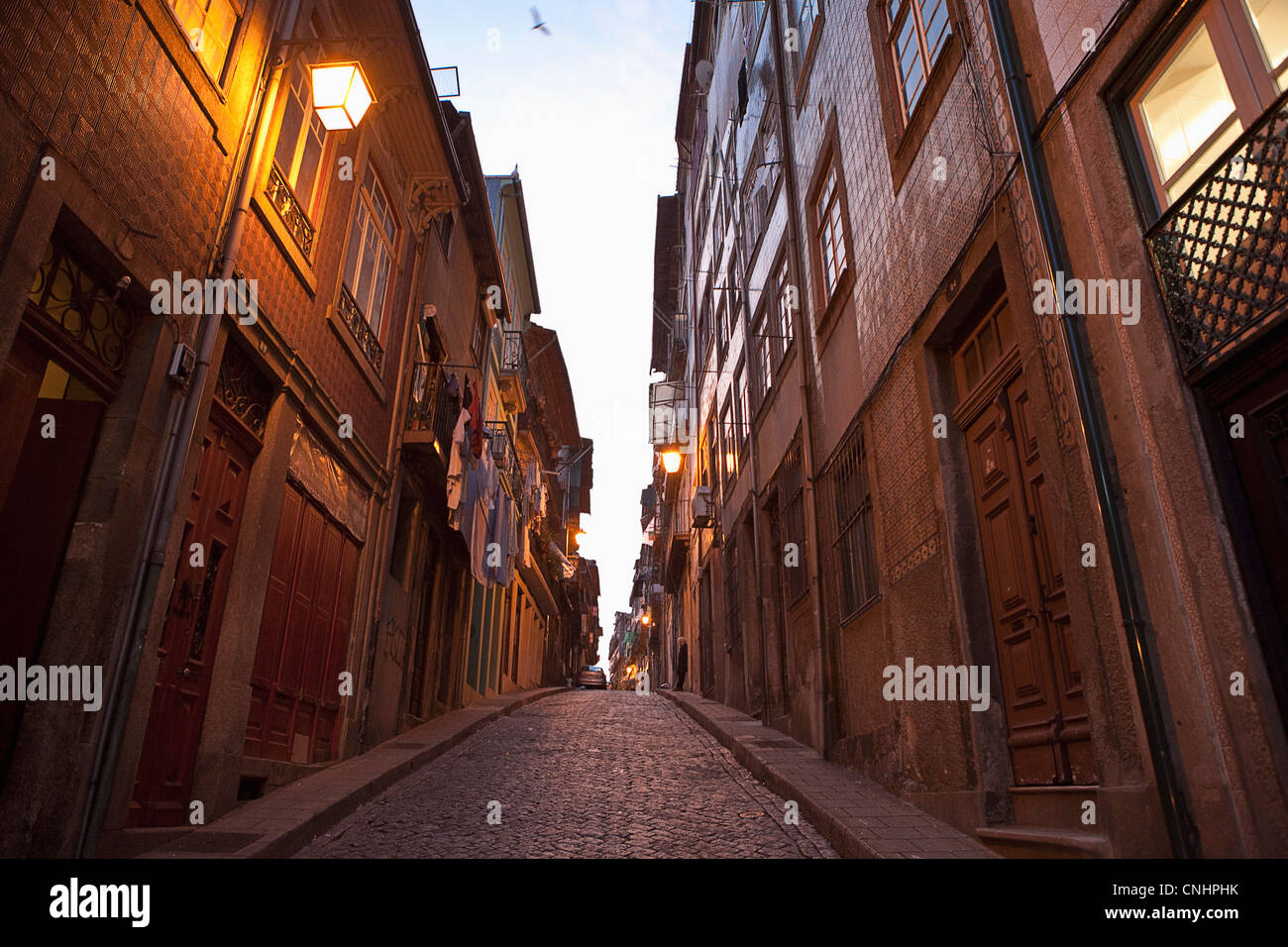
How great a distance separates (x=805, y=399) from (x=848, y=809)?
5.66 metres

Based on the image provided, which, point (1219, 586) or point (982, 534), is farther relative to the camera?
point (982, 534)

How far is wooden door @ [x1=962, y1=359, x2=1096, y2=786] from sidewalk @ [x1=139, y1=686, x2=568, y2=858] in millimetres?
4861

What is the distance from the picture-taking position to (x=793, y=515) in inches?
472

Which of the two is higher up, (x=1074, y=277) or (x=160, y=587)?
(x=1074, y=277)

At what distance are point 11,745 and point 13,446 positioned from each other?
1.62 m

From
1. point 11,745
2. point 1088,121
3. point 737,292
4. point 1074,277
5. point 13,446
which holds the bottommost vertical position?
point 11,745

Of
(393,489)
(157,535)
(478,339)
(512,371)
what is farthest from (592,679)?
(157,535)

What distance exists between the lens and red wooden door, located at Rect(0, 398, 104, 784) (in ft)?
14.6

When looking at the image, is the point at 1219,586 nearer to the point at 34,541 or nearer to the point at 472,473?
the point at 34,541

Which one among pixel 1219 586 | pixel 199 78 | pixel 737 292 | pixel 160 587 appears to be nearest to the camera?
pixel 1219 586

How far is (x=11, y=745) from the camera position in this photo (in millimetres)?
4418
